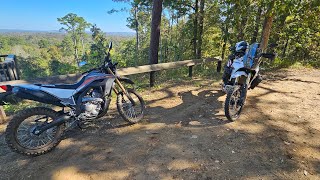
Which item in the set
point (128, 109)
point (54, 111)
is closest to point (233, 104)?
point (128, 109)

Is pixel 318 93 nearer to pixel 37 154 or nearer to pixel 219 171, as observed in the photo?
pixel 219 171

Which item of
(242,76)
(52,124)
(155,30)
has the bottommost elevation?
(52,124)

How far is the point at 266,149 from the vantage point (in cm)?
361

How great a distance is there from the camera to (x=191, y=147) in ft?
12.0

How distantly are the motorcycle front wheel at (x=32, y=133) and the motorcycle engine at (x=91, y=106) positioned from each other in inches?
16.6

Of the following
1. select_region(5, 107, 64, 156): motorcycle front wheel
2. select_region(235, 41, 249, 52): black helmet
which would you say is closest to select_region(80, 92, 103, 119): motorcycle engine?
select_region(5, 107, 64, 156): motorcycle front wheel

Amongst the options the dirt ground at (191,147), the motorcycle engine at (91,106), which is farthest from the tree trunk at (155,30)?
the motorcycle engine at (91,106)

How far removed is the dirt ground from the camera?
3.05 metres

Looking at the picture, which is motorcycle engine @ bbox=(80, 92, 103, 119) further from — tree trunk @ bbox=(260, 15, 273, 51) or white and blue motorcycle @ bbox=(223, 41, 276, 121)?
tree trunk @ bbox=(260, 15, 273, 51)

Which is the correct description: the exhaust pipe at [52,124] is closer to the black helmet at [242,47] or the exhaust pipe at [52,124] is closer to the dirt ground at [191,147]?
the dirt ground at [191,147]

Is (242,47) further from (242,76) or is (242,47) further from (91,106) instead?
(91,106)

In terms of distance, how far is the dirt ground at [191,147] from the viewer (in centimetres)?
305

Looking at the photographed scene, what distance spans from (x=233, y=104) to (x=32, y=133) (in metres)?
3.79

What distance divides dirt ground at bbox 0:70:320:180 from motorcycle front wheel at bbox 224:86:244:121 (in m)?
0.18
